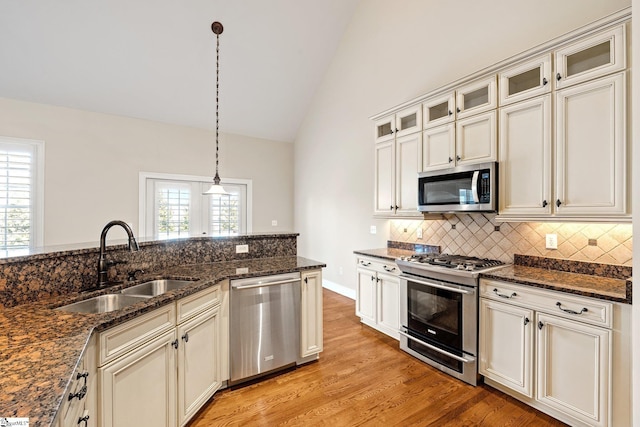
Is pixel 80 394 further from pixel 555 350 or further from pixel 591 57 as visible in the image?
Result: pixel 591 57

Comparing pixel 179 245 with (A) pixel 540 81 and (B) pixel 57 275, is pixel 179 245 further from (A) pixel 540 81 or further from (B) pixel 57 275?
(A) pixel 540 81

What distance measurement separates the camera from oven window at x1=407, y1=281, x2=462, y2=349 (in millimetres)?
2568

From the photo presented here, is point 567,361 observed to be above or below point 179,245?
below

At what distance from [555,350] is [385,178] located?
89.3 inches

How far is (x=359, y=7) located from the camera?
4.71 m

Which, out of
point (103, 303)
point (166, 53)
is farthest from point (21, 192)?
point (103, 303)

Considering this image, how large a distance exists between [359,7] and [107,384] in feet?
18.2

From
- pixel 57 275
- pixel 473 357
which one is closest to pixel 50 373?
pixel 57 275

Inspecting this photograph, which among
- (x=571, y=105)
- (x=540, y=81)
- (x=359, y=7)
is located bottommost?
(x=571, y=105)

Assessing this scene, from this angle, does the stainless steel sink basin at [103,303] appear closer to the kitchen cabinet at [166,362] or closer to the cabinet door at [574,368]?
the kitchen cabinet at [166,362]

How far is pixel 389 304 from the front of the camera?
330cm

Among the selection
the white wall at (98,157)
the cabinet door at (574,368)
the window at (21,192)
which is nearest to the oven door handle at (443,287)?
the cabinet door at (574,368)

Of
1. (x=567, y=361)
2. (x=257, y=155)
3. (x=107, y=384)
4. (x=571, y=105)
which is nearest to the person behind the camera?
(x=107, y=384)

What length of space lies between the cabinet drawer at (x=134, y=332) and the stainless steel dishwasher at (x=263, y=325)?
2.15 feet
